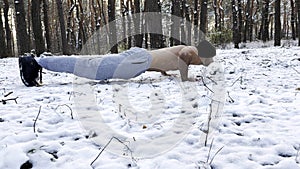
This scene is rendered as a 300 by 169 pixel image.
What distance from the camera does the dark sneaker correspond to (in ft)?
16.7

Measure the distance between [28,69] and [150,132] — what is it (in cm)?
318

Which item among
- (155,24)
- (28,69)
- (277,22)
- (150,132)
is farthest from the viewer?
(277,22)

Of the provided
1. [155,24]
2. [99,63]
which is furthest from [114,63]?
[155,24]

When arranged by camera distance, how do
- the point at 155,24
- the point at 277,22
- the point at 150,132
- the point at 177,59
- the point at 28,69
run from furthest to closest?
the point at 277,22 → the point at 155,24 → the point at 177,59 → the point at 28,69 → the point at 150,132

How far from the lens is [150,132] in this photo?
2.90 metres

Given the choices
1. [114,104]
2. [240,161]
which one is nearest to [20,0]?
[114,104]

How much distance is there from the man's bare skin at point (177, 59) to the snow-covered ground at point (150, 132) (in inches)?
32.9

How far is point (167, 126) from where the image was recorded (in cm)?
307

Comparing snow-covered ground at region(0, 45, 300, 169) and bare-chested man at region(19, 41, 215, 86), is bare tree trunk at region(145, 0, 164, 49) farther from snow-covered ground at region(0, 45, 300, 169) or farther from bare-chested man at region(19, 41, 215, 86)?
snow-covered ground at region(0, 45, 300, 169)

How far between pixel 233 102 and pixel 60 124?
6.92 ft

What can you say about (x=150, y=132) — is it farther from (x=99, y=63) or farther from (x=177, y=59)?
(x=177, y=59)

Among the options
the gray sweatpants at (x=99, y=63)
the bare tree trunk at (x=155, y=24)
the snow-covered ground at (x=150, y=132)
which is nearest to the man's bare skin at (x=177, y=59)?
the gray sweatpants at (x=99, y=63)

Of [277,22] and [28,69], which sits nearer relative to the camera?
[28,69]

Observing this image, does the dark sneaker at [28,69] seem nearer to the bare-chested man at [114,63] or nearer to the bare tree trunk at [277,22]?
the bare-chested man at [114,63]
